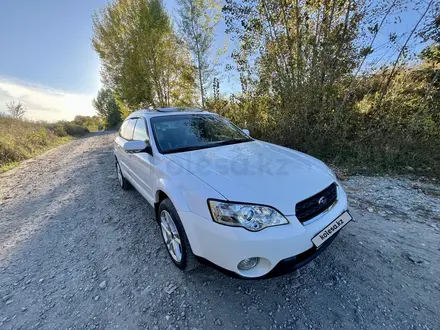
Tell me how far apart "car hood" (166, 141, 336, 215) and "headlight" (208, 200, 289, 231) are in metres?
0.04

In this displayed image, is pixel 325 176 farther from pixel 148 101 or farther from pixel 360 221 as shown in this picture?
pixel 148 101

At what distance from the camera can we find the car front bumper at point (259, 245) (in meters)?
1.29

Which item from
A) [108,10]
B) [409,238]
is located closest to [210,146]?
[409,238]

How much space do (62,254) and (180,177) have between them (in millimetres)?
1751

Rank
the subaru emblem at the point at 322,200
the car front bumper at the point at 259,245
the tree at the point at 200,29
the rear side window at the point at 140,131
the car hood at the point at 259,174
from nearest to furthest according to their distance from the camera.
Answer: the car front bumper at the point at 259,245 → the car hood at the point at 259,174 → the subaru emblem at the point at 322,200 → the rear side window at the point at 140,131 → the tree at the point at 200,29

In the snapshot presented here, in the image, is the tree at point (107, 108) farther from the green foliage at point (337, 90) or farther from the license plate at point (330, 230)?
the license plate at point (330, 230)

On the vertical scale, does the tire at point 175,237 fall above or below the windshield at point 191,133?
below

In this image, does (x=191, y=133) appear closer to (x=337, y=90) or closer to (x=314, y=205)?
(x=314, y=205)

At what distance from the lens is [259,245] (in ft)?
4.21

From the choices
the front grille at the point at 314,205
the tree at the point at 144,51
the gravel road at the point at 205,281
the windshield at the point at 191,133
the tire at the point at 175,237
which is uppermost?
the tree at the point at 144,51

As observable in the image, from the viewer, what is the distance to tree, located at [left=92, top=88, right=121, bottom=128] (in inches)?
1168

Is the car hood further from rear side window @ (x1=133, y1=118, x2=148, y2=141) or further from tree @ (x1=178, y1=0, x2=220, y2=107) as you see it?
tree @ (x1=178, y1=0, x2=220, y2=107)

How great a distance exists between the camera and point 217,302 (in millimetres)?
1558

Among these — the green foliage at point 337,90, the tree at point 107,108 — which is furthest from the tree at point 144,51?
the tree at point 107,108
